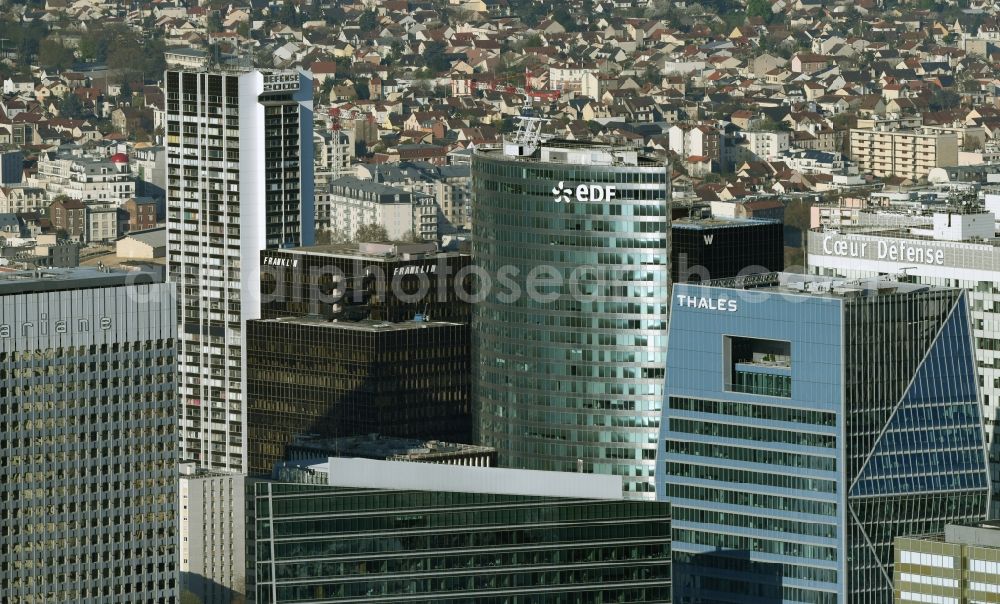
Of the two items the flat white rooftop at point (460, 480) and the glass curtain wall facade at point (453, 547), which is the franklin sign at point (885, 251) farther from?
the flat white rooftop at point (460, 480)

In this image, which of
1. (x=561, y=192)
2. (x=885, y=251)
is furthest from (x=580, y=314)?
(x=885, y=251)

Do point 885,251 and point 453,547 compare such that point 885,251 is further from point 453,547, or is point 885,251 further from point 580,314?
point 453,547

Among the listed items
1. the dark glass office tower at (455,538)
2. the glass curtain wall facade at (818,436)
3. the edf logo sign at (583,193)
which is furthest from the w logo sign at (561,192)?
the dark glass office tower at (455,538)

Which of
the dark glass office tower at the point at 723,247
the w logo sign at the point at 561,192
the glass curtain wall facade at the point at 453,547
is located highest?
the w logo sign at the point at 561,192

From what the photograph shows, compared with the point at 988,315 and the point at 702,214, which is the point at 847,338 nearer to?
the point at 988,315

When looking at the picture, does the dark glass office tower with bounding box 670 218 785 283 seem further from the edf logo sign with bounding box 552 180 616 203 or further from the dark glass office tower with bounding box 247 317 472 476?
the dark glass office tower with bounding box 247 317 472 476
